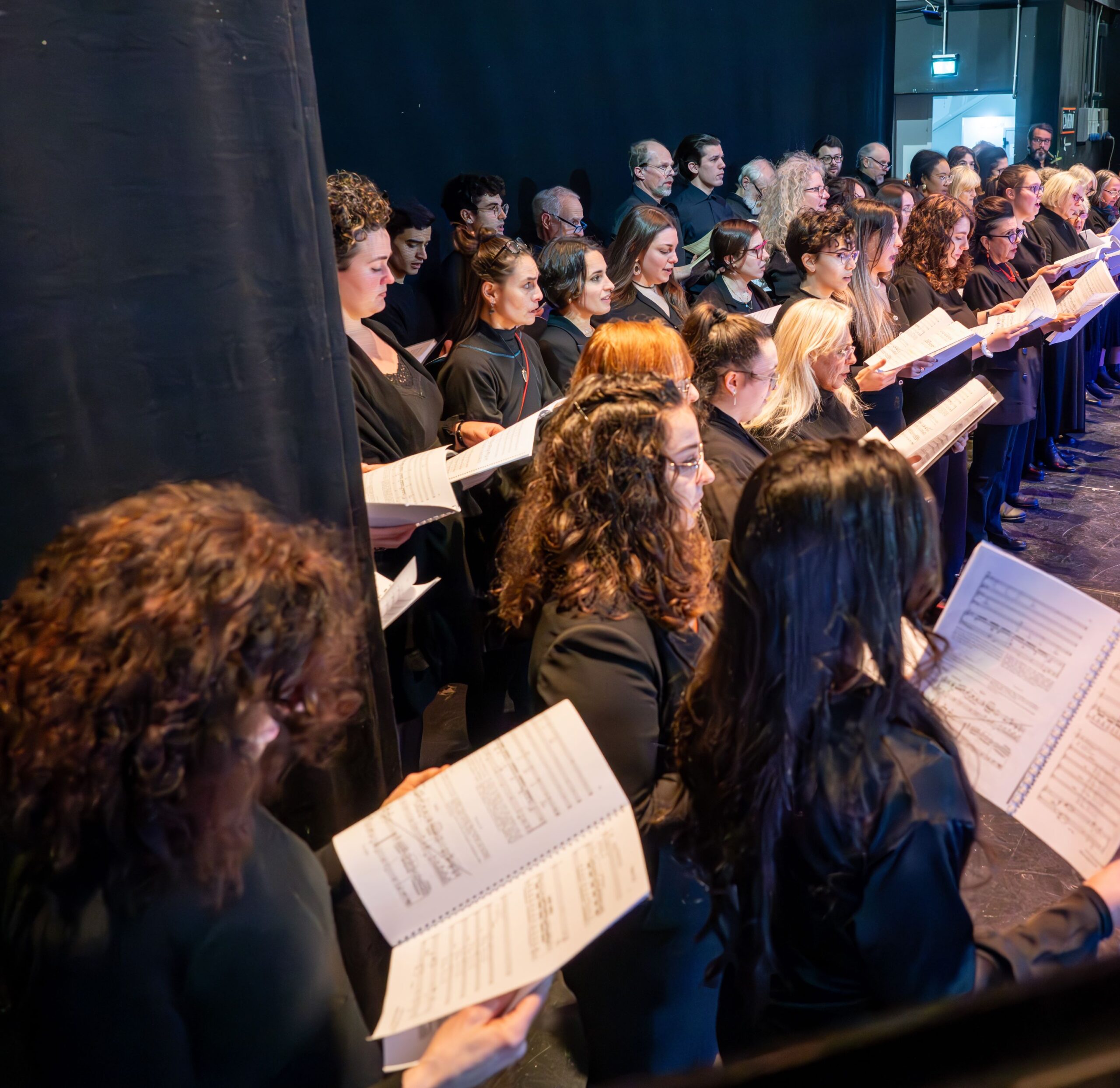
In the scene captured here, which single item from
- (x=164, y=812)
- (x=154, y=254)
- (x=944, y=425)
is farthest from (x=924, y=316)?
(x=164, y=812)

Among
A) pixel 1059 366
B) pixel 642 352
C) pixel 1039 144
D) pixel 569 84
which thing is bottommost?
pixel 1059 366

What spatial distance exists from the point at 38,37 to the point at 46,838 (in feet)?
3.04

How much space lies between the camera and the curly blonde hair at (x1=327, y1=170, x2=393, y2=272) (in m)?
2.57

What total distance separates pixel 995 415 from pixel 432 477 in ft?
10.7

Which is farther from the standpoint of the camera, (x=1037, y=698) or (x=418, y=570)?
(x=418, y=570)

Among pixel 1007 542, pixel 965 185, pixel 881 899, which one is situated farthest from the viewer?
pixel 965 185

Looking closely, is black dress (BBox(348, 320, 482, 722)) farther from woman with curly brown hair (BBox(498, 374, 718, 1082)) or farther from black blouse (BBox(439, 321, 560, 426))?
woman with curly brown hair (BBox(498, 374, 718, 1082))

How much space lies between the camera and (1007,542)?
4691mm

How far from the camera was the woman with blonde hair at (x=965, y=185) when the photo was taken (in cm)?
647

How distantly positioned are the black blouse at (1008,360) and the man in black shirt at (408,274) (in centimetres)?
242

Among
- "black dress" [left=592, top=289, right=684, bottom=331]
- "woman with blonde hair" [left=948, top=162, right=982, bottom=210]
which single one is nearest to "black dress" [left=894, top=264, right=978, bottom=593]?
"black dress" [left=592, top=289, right=684, bottom=331]

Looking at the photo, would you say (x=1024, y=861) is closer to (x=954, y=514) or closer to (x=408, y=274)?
(x=954, y=514)

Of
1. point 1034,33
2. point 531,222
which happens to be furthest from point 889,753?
point 1034,33

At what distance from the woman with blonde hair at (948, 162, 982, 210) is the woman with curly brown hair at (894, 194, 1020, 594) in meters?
2.09
